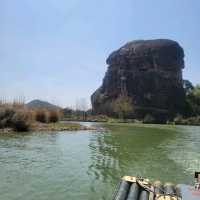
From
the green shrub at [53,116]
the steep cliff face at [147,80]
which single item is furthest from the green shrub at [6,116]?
the steep cliff face at [147,80]

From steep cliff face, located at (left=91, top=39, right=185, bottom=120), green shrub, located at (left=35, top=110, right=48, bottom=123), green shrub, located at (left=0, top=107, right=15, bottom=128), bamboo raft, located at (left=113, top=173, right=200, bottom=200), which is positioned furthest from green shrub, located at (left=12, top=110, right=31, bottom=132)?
steep cliff face, located at (left=91, top=39, right=185, bottom=120)

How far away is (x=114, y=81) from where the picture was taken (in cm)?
10569

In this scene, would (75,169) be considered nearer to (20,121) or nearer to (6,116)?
(20,121)

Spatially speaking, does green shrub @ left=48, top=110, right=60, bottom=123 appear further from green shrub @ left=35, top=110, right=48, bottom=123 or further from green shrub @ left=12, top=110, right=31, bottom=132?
green shrub @ left=12, top=110, right=31, bottom=132

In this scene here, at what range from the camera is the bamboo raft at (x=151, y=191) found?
727 centimetres

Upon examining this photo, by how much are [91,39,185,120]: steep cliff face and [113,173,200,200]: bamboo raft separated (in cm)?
8506

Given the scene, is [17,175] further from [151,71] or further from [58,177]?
[151,71]

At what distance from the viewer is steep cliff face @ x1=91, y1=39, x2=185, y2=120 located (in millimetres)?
97562

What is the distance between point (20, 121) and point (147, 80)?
77362mm

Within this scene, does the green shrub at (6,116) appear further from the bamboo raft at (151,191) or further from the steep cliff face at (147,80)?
the steep cliff face at (147,80)

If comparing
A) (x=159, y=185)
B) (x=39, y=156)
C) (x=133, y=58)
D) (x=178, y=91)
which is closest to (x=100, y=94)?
(x=133, y=58)

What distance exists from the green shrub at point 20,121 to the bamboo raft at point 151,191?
21.7 meters

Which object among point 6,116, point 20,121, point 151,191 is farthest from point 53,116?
point 151,191

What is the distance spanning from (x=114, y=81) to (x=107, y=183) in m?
96.1
